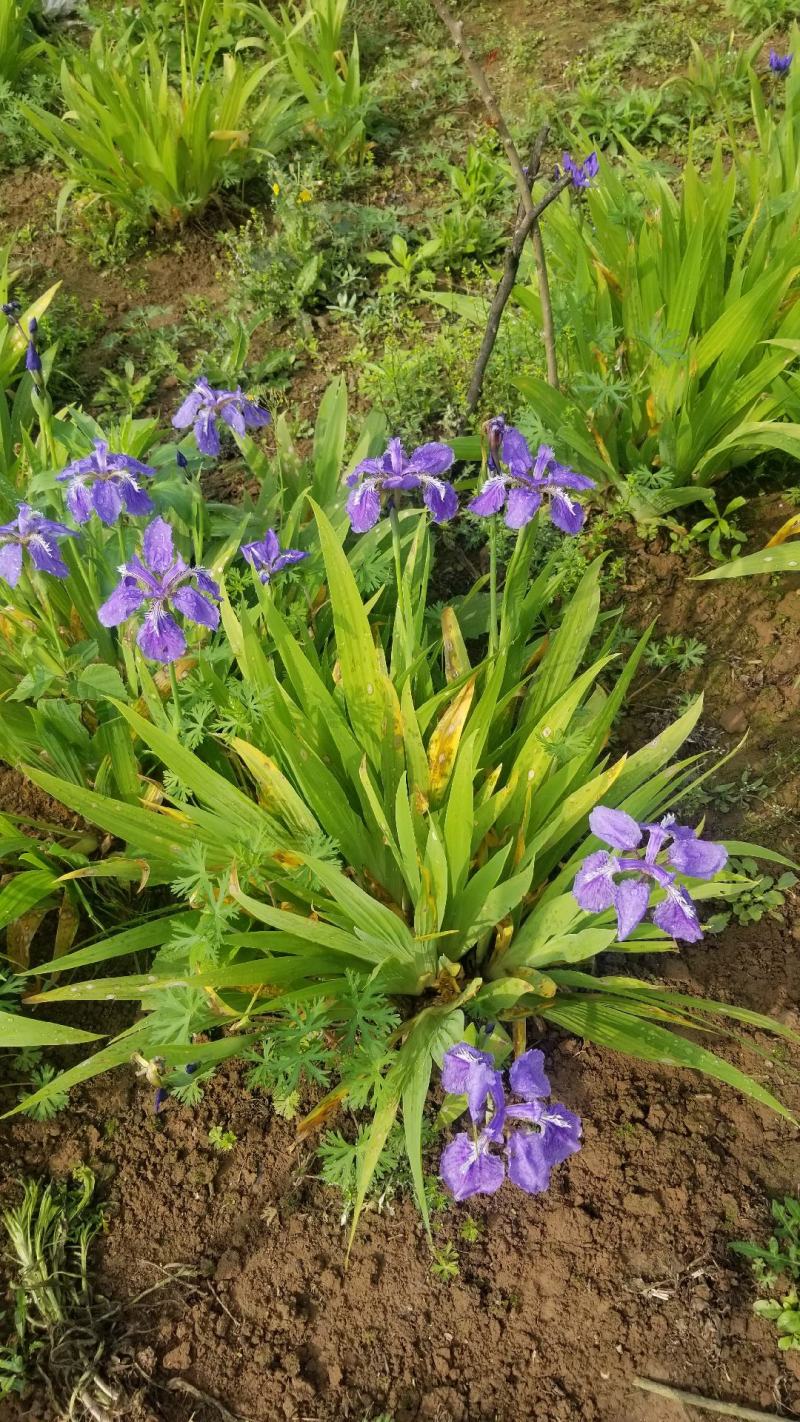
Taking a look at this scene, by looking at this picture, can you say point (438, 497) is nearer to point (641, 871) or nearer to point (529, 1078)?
point (641, 871)

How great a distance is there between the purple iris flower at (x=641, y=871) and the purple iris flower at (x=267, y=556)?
0.87 meters

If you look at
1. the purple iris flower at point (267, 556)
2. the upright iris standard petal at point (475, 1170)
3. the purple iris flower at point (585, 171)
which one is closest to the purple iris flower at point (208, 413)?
the purple iris flower at point (267, 556)

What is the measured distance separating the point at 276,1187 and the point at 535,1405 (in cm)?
55

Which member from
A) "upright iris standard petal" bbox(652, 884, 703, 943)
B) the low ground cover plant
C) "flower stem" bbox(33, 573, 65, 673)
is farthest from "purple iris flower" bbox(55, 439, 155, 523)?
the low ground cover plant

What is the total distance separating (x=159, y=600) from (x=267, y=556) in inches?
14.0

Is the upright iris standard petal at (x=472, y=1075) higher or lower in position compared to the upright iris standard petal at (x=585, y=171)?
lower

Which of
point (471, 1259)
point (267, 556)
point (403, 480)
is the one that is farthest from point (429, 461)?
point (471, 1259)

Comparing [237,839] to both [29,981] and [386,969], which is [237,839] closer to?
[386,969]

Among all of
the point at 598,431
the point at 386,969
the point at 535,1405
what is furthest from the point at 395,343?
the point at 535,1405

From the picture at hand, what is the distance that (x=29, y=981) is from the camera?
187 centimetres

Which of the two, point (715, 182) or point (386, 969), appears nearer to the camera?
point (386, 969)

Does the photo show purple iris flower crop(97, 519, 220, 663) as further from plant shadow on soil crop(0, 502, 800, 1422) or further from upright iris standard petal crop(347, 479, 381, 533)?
plant shadow on soil crop(0, 502, 800, 1422)

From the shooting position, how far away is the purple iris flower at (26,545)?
156 centimetres

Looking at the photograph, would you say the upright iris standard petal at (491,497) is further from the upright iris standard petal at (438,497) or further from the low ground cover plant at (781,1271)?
the low ground cover plant at (781,1271)
